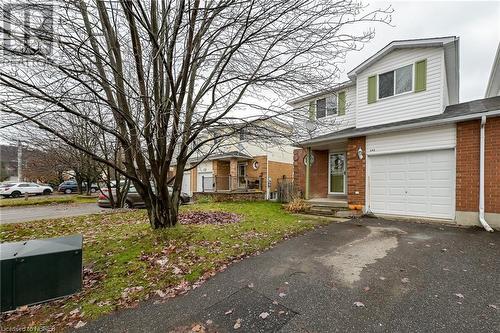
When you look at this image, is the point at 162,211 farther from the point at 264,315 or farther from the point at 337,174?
the point at 337,174

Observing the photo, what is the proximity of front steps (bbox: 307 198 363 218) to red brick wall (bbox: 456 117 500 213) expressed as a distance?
318 cm

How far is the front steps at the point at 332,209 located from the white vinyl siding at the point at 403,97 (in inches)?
Result: 139

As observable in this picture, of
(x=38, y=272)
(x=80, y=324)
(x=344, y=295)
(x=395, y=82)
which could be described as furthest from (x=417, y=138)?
(x=38, y=272)

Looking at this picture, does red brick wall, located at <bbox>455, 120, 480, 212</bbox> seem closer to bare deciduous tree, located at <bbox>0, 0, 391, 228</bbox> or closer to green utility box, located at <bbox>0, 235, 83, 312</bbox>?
bare deciduous tree, located at <bbox>0, 0, 391, 228</bbox>

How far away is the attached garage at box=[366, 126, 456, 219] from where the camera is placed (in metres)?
7.46

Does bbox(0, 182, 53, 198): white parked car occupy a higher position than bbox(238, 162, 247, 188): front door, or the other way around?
bbox(238, 162, 247, 188): front door

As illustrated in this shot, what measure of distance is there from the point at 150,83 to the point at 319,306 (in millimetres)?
5381

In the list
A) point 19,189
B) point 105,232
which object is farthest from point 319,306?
point 19,189

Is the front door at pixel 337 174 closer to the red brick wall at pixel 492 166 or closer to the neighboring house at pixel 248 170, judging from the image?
the neighboring house at pixel 248 170

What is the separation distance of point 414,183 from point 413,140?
1480 millimetres

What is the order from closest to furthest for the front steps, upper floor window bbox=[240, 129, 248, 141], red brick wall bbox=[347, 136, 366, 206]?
upper floor window bbox=[240, 129, 248, 141], the front steps, red brick wall bbox=[347, 136, 366, 206]

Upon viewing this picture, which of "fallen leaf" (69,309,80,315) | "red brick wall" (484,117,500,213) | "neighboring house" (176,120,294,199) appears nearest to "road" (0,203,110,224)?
"neighboring house" (176,120,294,199)

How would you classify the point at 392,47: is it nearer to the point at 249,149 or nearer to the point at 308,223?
the point at 308,223

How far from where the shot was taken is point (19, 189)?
22922mm
